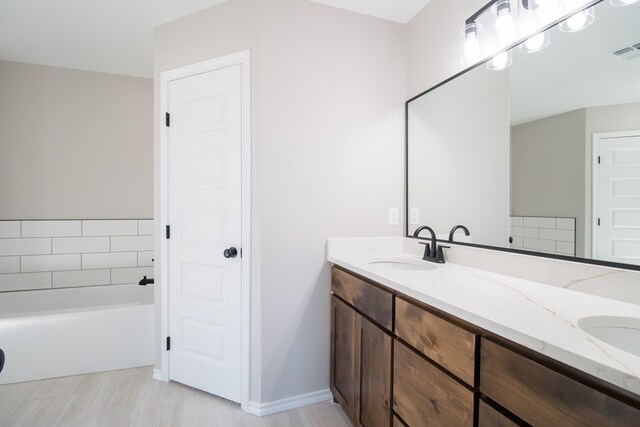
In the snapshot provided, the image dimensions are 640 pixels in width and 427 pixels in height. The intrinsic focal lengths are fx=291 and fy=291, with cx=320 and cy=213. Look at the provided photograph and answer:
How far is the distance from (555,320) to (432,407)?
1.52 ft

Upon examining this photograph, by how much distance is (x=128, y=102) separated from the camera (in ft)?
9.19

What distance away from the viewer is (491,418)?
0.74m

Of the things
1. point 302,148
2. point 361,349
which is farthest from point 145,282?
point 361,349

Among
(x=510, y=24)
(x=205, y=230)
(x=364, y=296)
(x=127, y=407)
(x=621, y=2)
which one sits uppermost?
(x=510, y=24)

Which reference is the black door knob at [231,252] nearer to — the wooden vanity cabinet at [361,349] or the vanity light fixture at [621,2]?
the wooden vanity cabinet at [361,349]

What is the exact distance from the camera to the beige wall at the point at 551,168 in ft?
3.52

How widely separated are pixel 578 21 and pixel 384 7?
1.11 m

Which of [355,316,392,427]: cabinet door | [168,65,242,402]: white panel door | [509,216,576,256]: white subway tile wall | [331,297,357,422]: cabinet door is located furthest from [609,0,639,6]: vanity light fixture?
[168,65,242,402]: white panel door

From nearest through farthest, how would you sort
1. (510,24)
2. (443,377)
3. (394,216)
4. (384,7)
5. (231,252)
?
(443,377), (510,24), (231,252), (384,7), (394,216)

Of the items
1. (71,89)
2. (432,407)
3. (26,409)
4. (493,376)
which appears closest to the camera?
(493,376)

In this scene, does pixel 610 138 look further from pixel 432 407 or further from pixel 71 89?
pixel 71 89

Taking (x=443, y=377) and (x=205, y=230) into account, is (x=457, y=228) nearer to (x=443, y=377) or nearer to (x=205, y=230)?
(x=443, y=377)

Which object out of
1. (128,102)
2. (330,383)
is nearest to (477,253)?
(330,383)

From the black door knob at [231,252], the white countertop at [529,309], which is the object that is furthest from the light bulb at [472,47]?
the black door knob at [231,252]
